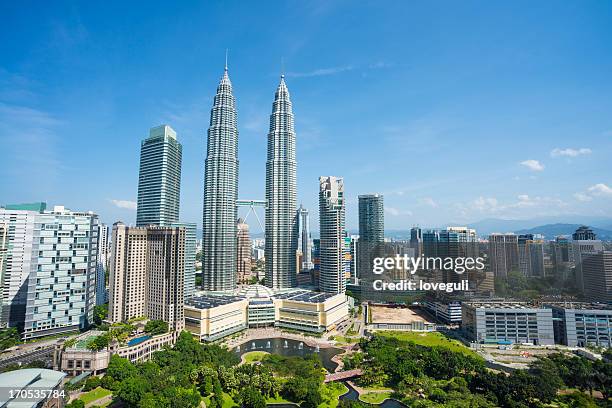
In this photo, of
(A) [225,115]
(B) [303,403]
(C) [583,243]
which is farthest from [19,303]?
(C) [583,243]

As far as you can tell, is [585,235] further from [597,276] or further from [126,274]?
[126,274]

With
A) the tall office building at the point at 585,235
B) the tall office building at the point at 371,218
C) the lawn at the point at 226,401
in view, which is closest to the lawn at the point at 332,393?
the lawn at the point at 226,401

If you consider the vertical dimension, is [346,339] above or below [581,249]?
below

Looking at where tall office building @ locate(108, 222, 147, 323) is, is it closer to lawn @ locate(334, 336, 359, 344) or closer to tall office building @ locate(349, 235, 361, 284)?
lawn @ locate(334, 336, 359, 344)

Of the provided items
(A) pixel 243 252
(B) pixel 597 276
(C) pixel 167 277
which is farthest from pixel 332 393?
(A) pixel 243 252

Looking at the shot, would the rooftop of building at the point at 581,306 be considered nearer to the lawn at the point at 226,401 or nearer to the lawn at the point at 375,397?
the lawn at the point at 375,397

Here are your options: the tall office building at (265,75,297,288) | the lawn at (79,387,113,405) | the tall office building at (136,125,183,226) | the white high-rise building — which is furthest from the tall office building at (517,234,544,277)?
the lawn at (79,387,113,405)
